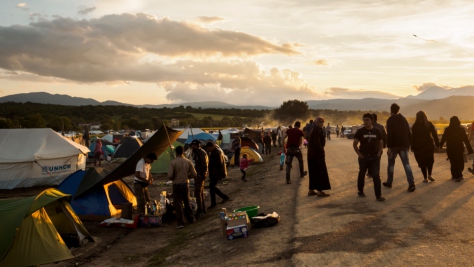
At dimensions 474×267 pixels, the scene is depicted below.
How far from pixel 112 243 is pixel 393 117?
24.6 feet

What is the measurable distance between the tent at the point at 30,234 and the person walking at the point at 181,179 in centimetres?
247

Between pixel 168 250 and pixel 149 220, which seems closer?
pixel 168 250

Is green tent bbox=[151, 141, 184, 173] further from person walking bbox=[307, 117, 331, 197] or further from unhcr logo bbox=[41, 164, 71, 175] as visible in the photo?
person walking bbox=[307, 117, 331, 197]

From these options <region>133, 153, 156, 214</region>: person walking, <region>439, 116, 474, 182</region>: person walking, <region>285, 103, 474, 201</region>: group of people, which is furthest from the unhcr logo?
<region>439, 116, 474, 182</region>: person walking

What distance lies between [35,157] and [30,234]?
13.7 metres

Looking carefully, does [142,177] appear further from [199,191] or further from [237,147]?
A: [237,147]

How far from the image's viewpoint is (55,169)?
22.8 meters

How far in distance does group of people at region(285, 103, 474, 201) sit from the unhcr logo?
44.5ft

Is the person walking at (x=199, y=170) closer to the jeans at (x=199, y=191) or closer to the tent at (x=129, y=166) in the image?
the jeans at (x=199, y=191)

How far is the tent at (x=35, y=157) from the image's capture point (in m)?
21.8

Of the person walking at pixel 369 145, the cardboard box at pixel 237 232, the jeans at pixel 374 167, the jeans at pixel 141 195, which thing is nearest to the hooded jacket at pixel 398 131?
the person walking at pixel 369 145

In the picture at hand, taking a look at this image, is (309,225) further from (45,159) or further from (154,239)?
(45,159)

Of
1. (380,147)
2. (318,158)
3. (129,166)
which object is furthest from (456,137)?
(129,166)

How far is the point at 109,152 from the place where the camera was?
38.4 meters
